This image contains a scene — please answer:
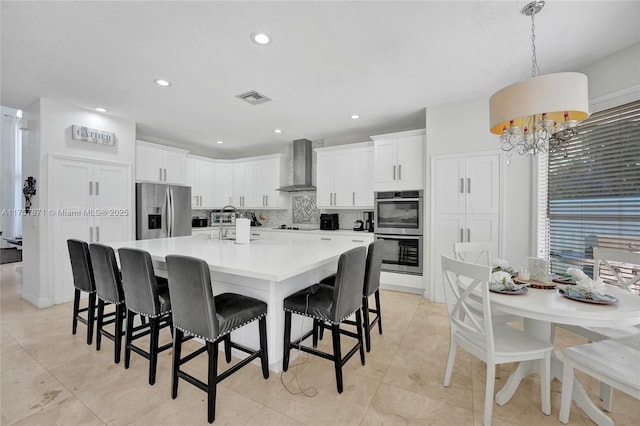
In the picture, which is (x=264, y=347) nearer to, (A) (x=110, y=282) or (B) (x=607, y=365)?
(A) (x=110, y=282)

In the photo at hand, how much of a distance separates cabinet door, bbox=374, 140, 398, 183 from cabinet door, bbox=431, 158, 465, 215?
645mm

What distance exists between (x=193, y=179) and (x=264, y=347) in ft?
15.1

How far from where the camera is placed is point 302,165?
543 cm

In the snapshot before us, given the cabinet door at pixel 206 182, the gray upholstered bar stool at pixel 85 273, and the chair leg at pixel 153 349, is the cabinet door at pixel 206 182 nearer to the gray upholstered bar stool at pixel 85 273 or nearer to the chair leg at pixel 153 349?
the gray upholstered bar stool at pixel 85 273

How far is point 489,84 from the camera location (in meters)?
3.07

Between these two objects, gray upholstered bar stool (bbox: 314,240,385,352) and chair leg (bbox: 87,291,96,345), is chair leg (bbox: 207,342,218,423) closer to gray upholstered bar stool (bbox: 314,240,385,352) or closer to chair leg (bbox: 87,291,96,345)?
gray upholstered bar stool (bbox: 314,240,385,352)

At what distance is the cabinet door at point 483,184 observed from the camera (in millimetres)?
3408

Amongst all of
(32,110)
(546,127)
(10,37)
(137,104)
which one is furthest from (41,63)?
(546,127)

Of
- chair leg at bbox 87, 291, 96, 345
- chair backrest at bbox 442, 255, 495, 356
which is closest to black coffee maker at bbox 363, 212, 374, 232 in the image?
chair backrest at bbox 442, 255, 495, 356

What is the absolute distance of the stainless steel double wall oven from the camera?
402 cm

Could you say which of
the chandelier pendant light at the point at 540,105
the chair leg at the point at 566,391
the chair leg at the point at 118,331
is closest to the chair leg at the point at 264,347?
the chair leg at the point at 118,331

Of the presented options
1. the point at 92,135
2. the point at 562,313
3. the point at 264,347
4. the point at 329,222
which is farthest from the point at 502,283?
the point at 92,135

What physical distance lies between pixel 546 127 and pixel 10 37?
13.5ft

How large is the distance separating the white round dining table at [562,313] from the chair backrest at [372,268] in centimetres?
88
